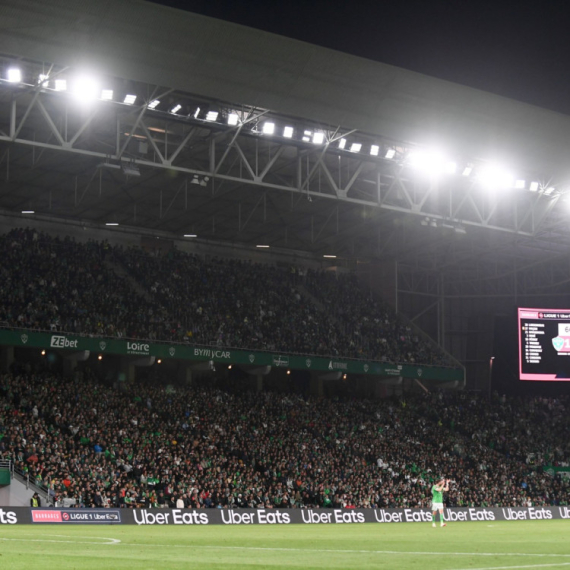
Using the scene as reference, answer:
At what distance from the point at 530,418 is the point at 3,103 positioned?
4083 cm

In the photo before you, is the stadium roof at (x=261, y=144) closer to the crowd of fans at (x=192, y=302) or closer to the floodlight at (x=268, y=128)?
the floodlight at (x=268, y=128)

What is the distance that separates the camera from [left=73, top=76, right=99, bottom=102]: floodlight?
1226 inches

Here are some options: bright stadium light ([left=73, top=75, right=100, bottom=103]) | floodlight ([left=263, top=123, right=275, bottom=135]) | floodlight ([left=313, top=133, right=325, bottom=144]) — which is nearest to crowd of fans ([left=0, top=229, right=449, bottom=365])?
bright stadium light ([left=73, top=75, right=100, bottom=103])

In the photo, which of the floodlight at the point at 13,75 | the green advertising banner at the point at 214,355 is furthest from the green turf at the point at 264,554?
the green advertising banner at the point at 214,355

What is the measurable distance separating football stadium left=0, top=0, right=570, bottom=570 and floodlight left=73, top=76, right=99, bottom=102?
7 cm

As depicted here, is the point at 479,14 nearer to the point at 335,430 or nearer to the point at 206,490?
the point at 206,490

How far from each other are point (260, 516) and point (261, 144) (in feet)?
53.8

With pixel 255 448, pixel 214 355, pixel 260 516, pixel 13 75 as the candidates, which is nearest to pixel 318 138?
pixel 13 75

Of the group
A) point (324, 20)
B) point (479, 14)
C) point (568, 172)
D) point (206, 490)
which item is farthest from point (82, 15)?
point (206, 490)

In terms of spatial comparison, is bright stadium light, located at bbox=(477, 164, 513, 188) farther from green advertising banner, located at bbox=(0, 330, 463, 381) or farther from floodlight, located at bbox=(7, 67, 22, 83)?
floodlight, located at bbox=(7, 67, 22, 83)

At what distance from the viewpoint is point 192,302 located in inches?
1949

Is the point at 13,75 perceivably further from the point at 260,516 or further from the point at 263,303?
the point at 263,303

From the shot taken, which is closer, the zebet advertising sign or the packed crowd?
the zebet advertising sign

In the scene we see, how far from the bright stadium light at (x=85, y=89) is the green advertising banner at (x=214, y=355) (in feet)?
41.6
